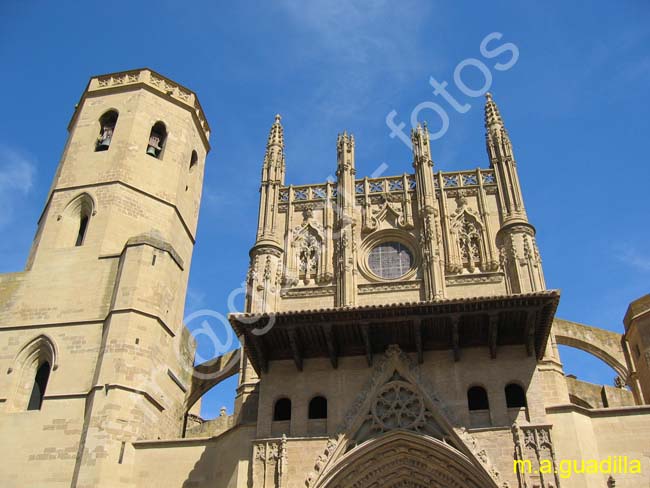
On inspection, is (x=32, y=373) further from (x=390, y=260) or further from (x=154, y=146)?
(x=390, y=260)

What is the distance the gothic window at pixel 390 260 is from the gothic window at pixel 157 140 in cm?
733

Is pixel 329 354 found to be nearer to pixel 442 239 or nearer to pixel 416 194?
pixel 442 239

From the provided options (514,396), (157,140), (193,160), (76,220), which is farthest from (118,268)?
(514,396)

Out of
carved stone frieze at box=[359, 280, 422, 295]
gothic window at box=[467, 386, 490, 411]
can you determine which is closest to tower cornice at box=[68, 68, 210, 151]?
carved stone frieze at box=[359, 280, 422, 295]

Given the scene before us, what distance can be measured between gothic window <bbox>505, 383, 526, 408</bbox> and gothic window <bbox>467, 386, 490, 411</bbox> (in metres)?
0.42

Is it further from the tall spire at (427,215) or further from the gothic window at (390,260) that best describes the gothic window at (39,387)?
the tall spire at (427,215)

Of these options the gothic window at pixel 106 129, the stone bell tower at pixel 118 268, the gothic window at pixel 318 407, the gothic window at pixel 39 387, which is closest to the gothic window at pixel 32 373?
the gothic window at pixel 39 387

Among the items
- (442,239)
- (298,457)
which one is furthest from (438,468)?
(442,239)

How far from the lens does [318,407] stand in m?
13.1

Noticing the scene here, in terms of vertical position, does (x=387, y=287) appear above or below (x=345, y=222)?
below

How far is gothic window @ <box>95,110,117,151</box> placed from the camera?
65.0ft

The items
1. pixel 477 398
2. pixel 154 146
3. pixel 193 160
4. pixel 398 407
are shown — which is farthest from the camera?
pixel 193 160

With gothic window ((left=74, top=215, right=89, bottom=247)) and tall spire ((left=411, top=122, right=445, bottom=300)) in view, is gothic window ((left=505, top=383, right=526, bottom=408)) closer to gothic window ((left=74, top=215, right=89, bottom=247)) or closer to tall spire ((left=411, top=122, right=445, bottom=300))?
tall spire ((left=411, top=122, right=445, bottom=300))

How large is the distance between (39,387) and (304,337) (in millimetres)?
7364
